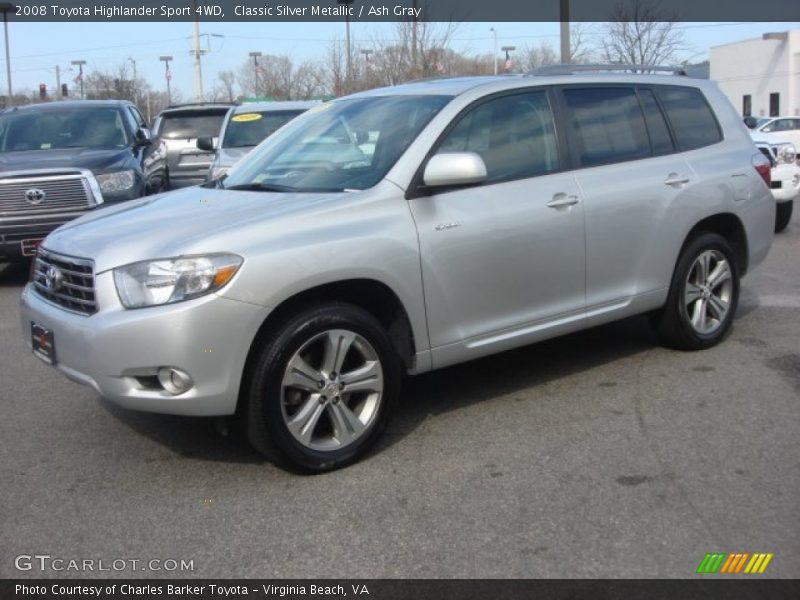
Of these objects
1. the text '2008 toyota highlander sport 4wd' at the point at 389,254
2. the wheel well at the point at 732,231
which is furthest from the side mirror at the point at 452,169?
the wheel well at the point at 732,231

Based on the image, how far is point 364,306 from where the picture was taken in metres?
4.29

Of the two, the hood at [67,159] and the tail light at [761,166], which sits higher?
the hood at [67,159]

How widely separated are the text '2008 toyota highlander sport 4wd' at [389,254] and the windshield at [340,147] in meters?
0.01

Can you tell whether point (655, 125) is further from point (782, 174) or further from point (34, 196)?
point (782, 174)

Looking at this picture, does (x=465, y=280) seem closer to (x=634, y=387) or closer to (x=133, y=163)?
(x=634, y=387)

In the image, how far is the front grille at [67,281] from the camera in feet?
12.7

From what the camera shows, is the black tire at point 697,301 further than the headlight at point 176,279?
Yes

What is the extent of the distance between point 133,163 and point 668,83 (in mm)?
5933

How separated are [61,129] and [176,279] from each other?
288 inches

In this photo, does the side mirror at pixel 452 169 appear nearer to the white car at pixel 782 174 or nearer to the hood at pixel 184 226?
the hood at pixel 184 226

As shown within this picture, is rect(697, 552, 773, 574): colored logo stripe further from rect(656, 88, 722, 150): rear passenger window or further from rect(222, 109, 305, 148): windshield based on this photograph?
rect(222, 109, 305, 148): windshield

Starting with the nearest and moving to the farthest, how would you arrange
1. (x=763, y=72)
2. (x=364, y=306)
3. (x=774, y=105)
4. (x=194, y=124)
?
1. (x=364, y=306)
2. (x=194, y=124)
3. (x=774, y=105)
4. (x=763, y=72)

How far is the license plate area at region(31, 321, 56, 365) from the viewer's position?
4047mm

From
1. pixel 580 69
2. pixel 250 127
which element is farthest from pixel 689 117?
pixel 250 127
